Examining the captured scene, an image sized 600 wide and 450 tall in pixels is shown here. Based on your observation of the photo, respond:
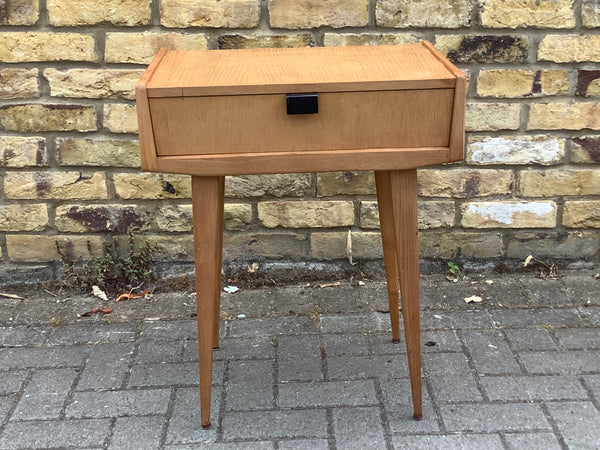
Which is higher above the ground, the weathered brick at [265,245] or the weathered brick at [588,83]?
the weathered brick at [588,83]

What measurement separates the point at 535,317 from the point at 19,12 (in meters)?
2.40

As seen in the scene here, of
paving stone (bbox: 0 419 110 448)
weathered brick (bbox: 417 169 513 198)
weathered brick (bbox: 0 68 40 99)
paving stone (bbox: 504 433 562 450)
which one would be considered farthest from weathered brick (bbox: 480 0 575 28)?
paving stone (bbox: 0 419 110 448)

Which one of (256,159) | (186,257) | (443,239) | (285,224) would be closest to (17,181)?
(186,257)

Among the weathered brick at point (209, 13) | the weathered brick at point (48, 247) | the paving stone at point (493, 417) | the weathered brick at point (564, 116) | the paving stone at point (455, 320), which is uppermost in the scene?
the weathered brick at point (209, 13)

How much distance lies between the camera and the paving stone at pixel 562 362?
2.36 metres

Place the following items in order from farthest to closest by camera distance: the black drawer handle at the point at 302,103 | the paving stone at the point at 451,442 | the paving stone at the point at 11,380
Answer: the paving stone at the point at 11,380, the paving stone at the point at 451,442, the black drawer handle at the point at 302,103

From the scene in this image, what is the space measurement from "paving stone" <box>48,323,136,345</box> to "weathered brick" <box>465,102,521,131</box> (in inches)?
64.9

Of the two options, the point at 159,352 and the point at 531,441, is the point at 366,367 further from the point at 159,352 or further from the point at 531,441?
the point at 159,352

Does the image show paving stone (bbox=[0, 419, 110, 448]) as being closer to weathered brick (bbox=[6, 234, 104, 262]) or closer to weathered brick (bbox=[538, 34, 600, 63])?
weathered brick (bbox=[6, 234, 104, 262])

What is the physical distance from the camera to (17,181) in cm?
287

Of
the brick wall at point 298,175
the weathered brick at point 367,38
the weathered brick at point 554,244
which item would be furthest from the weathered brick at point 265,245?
the weathered brick at point 554,244

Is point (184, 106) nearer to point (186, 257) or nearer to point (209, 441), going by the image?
point (209, 441)

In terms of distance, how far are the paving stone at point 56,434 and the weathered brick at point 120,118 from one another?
123 centimetres

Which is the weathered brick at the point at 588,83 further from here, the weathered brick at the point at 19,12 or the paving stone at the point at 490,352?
the weathered brick at the point at 19,12
